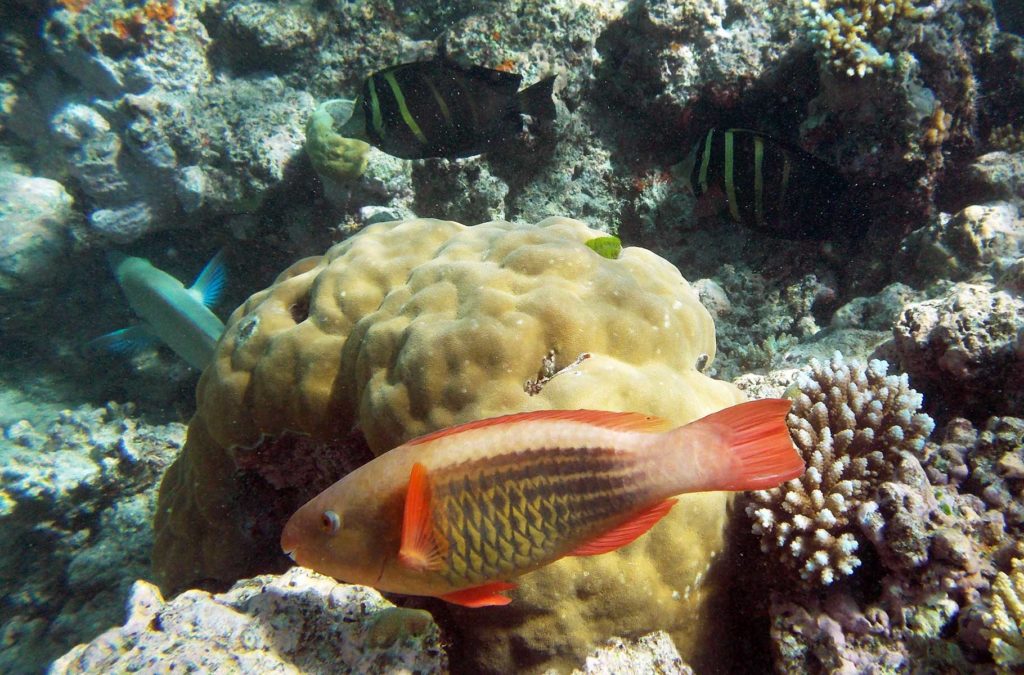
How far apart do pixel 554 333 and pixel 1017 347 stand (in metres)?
2.49

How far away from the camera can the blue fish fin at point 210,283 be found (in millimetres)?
6011

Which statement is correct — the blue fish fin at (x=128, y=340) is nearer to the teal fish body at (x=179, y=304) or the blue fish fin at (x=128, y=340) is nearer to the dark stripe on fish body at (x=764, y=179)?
the teal fish body at (x=179, y=304)

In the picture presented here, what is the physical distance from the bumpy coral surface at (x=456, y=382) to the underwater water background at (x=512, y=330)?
0.02 metres

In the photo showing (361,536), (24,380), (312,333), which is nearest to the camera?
(361,536)

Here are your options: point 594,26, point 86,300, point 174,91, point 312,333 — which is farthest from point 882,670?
point 86,300

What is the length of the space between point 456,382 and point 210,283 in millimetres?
4767

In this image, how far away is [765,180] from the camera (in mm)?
4207

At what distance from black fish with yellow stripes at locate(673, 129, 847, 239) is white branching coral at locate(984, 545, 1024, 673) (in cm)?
293

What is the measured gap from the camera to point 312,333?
10.6 ft

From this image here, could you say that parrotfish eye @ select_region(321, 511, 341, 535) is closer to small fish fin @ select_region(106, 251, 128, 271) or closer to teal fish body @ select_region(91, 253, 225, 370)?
teal fish body @ select_region(91, 253, 225, 370)

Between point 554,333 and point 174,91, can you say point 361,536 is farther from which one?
point 174,91

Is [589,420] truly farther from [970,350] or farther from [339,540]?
[970,350]

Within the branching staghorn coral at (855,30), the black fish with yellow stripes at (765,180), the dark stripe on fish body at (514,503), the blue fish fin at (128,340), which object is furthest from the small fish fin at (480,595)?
the blue fish fin at (128,340)

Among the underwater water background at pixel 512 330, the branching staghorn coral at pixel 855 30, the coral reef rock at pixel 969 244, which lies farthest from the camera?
the branching staghorn coral at pixel 855 30
